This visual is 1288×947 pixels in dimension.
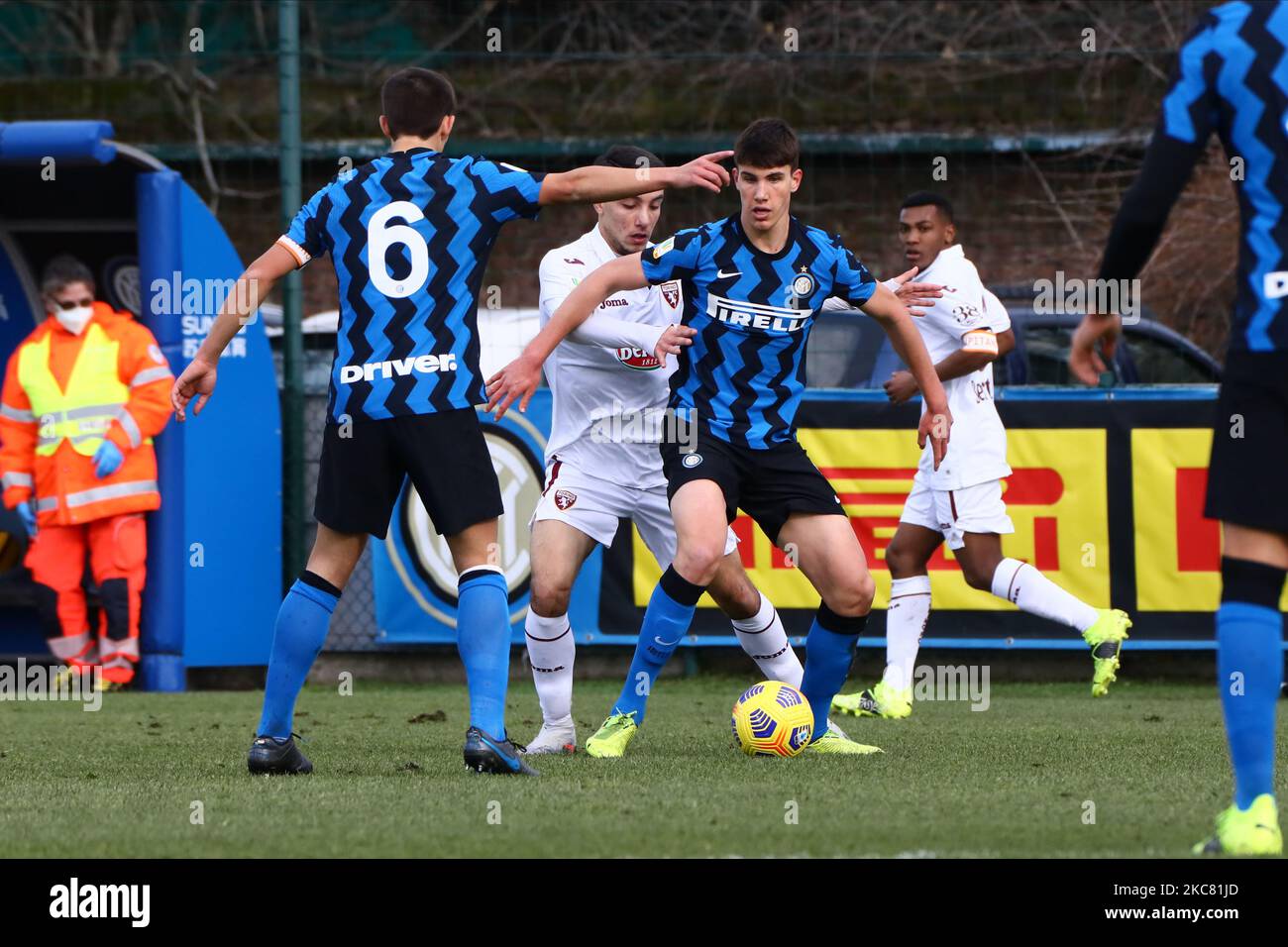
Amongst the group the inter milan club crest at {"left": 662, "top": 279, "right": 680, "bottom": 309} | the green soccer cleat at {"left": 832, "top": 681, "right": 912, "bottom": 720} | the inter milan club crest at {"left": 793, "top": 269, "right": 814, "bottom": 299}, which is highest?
the inter milan club crest at {"left": 662, "top": 279, "right": 680, "bottom": 309}

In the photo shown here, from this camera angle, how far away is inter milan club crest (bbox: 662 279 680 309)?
7.14 meters

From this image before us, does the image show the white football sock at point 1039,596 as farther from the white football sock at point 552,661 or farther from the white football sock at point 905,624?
the white football sock at point 552,661

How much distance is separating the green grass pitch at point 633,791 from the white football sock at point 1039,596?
44cm

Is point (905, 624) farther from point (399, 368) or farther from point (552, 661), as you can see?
point (399, 368)

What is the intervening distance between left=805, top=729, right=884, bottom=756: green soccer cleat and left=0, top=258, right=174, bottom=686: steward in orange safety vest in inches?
192

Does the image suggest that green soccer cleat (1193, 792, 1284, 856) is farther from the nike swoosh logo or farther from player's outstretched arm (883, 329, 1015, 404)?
player's outstretched arm (883, 329, 1015, 404)

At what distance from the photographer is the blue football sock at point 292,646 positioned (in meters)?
A: 5.75

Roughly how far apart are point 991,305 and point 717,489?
278cm

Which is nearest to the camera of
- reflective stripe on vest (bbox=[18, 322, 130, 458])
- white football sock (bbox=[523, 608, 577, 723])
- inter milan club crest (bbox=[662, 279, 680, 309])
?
white football sock (bbox=[523, 608, 577, 723])

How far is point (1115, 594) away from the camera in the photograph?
9953 mm
